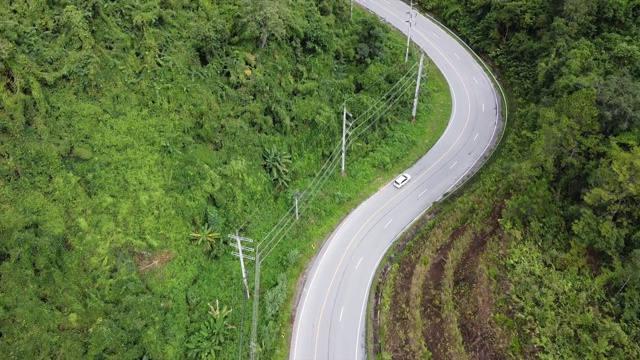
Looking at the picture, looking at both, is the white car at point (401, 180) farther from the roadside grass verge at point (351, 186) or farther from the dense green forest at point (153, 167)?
the dense green forest at point (153, 167)

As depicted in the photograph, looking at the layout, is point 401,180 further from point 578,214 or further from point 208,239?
point 208,239

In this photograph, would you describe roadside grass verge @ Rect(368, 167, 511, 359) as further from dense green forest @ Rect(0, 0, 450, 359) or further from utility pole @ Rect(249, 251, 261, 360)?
utility pole @ Rect(249, 251, 261, 360)

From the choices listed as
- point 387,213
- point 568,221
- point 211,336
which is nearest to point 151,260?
point 211,336

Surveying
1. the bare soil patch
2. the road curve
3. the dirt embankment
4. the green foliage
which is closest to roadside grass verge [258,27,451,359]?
the road curve

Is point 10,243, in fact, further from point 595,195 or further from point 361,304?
point 595,195

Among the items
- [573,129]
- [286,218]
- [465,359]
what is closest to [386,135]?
[286,218]

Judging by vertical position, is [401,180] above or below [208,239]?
above
